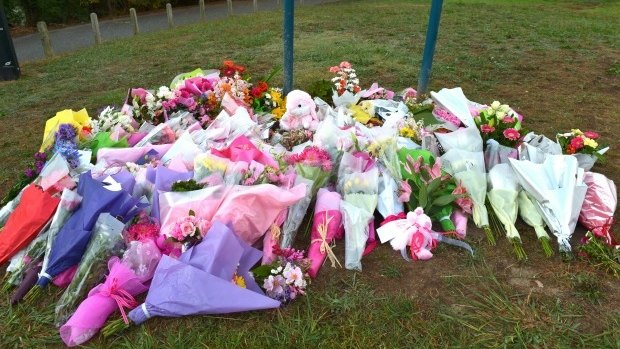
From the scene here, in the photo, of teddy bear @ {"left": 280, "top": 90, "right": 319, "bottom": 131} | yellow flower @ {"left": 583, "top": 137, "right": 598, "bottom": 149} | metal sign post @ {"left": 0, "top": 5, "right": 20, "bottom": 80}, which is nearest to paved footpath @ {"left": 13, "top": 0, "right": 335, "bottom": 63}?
metal sign post @ {"left": 0, "top": 5, "right": 20, "bottom": 80}

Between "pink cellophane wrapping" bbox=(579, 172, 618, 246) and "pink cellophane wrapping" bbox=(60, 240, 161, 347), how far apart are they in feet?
7.91

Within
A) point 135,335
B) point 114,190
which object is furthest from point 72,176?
point 135,335

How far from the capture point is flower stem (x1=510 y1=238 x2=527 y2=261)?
2.63 metres

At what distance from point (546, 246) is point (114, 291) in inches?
88.6

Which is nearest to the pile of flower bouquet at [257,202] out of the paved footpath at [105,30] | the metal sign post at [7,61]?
the metal sign post at [7,61]

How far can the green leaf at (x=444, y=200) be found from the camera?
2.88 metres

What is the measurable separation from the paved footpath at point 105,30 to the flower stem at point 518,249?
10.6m

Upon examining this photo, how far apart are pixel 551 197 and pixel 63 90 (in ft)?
18.7

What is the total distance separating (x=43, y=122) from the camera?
4.89m

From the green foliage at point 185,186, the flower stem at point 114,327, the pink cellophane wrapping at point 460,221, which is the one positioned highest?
the green foliage at point 185,186

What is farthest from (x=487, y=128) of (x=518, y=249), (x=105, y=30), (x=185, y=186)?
(x=105, y=30)

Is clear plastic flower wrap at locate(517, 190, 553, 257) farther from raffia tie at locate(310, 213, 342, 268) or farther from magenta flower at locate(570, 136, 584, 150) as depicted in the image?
raffia tie at locate(310, 213, 342, 268)

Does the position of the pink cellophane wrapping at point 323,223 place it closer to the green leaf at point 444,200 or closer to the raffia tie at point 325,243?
the raffia tie at point 325,243

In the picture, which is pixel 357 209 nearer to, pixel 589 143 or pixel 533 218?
pixel 533 218
